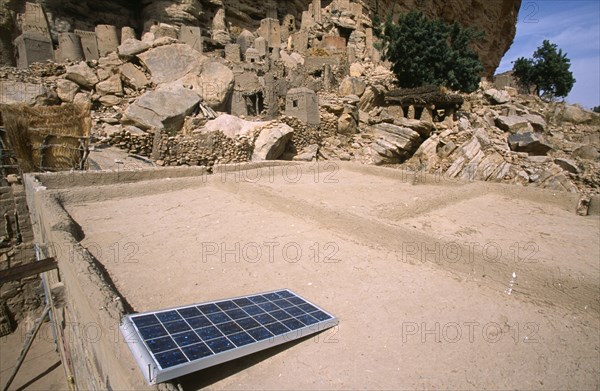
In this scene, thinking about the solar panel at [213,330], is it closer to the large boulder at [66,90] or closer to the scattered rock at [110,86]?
the large boulder at [66,90]

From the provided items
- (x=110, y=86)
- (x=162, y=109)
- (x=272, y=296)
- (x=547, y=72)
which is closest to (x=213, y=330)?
(x=272, y=296)

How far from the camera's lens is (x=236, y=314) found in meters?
2.11

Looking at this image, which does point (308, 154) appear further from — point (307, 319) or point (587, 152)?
point (587, 152)

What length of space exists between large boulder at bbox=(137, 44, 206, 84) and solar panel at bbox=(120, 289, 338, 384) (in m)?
16.8

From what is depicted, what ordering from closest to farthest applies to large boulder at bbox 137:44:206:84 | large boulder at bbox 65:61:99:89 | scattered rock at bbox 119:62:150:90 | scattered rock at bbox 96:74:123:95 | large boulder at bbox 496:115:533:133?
large boulder at bbox 65:61:99:89 < scattered rock at bbox 96:74:123:95 < large boulder at bbox 496:115:533:133 < scattered rock at bbox 119:62:150:90 < large boulder at bbox 137:44:206:84

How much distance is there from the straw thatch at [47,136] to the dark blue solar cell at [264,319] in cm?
758

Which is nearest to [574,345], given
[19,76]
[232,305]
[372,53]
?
[232,305]

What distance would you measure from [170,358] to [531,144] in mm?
16181

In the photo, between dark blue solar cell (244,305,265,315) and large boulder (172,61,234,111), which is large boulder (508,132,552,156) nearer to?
large boulder (172,61,234,111)

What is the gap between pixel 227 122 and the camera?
12656 mm

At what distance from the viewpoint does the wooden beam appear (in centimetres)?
366

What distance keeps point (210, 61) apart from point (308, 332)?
1757 cm

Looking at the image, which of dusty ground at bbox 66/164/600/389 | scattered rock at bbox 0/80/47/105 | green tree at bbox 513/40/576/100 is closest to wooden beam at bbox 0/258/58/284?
dusty ground at bbox 66/164/600/389

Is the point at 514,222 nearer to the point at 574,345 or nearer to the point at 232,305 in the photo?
the point at 574,345
